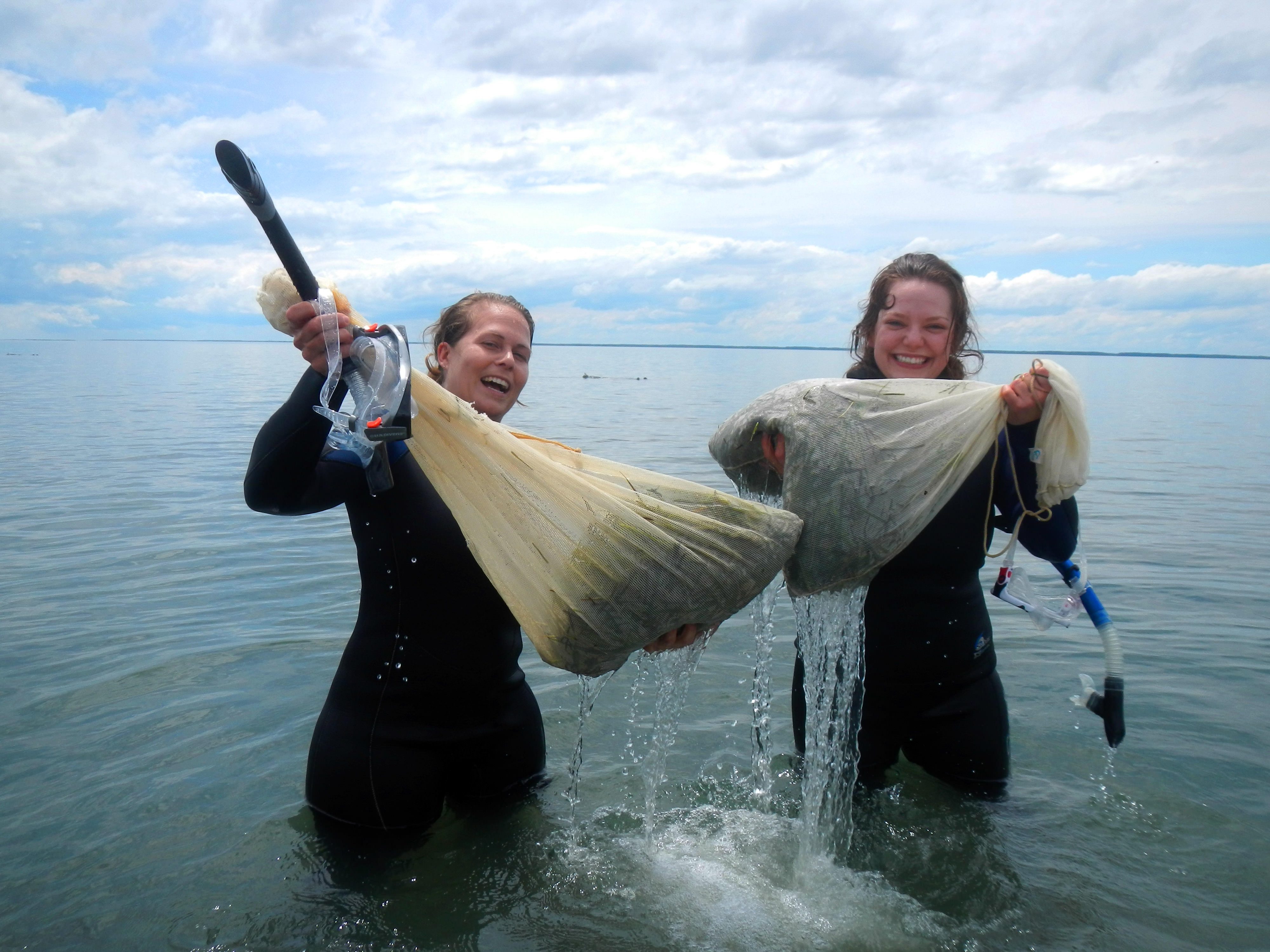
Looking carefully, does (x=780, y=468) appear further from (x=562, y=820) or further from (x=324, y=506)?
(x=562, y=820)

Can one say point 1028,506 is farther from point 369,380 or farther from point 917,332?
point 369,380

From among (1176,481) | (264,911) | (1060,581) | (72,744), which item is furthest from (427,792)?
(1176,481)

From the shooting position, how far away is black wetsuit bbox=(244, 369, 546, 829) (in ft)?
8.56

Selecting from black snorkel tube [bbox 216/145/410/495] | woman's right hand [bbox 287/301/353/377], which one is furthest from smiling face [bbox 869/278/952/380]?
woman's right hand [bbox 287/301/353/377]

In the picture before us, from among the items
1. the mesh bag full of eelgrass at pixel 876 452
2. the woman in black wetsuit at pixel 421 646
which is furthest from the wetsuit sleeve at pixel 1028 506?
the woman in black wetsuit at pixel 421 646

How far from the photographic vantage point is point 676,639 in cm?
256

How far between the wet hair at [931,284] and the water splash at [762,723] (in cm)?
102

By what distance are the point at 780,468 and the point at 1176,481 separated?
1299cm

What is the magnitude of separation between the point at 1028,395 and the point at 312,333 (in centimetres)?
209

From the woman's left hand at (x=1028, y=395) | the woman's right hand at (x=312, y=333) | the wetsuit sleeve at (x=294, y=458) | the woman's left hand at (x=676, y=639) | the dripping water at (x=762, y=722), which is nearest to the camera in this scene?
the woman's right hand at (x=312, y=333)

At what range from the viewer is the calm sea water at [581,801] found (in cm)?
301

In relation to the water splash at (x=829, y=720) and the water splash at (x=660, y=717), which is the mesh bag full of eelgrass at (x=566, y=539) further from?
the water splash at (x=829, y=720)

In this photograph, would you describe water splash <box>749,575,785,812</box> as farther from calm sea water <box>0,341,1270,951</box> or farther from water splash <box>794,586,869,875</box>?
water splash <box>794,586,869,875</box>

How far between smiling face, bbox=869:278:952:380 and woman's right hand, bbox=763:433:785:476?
1.74ft
